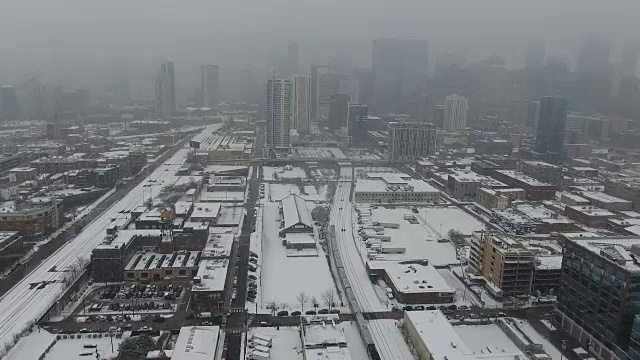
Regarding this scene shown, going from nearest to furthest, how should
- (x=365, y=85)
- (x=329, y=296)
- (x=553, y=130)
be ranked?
(x=329, y=296), (x=553, y=130), (x=365, y=85)

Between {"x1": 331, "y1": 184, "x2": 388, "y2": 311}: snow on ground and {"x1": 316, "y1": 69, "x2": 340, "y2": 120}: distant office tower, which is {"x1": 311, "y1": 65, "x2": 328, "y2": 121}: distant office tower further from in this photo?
{"x1": 331, "y1": 184, "x2": 388, "y2": 311}: snow on ground

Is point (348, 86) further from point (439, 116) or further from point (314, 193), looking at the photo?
point (314, 193)

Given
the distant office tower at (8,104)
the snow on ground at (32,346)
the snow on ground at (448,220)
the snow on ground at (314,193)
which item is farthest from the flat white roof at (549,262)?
the distant office tower at (8,104)

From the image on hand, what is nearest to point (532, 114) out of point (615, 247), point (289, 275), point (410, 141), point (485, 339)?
point (410, 141)

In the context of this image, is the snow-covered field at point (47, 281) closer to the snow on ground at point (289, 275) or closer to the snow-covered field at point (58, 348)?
the snow-covered field at point (58, 348)

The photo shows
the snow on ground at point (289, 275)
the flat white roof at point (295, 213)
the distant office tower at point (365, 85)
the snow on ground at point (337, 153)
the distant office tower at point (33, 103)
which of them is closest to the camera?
the snow on ground at point (289, 275)

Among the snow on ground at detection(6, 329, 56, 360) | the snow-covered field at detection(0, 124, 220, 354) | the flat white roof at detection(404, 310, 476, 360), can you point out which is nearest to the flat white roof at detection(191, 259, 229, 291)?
the snow on ground at detection(6, 329, 56, 360)
